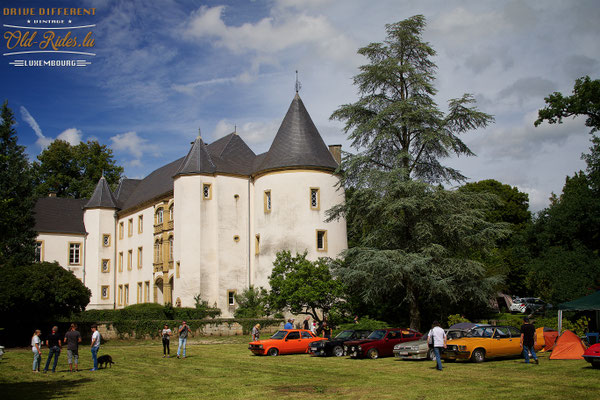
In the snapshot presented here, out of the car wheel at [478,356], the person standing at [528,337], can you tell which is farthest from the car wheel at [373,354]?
the person standing at [528,337]

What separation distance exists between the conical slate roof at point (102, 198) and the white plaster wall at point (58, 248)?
3791 mm

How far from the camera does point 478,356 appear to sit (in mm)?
20625

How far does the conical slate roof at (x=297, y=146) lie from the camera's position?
42.0m

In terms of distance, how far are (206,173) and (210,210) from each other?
2873 millimetres

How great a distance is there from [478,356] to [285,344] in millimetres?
8709

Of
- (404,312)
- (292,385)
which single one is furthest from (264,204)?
(292,385)

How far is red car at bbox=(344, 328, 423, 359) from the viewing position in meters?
23.0

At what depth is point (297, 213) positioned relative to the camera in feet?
135

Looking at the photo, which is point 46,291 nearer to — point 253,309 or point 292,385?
point 253,309

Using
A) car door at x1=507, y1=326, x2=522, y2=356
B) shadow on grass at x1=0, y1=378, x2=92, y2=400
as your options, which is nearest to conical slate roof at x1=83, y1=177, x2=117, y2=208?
shadow on grass at x1=0, y1=378, x2=92, y2=400

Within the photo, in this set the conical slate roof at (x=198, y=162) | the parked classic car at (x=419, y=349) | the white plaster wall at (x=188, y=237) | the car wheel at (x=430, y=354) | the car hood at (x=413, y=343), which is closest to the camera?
the parked classic car at (x=419, y=349)

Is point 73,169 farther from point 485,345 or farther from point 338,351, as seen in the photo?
point 485,345

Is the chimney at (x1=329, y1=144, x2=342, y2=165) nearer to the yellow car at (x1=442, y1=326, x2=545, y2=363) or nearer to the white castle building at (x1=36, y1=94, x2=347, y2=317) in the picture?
the white castle building at (x1=36, y1=94, x2=347, y2=317)

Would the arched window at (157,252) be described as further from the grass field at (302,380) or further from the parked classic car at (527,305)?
the parked classic car at (527,305)
